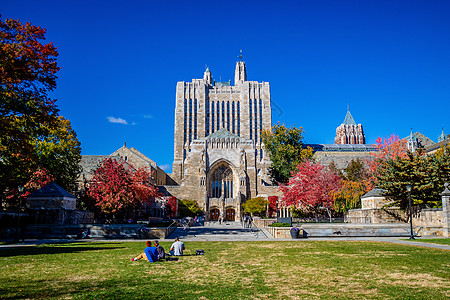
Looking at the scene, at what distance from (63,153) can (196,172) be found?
75.8 feet

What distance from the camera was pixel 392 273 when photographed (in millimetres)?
9312

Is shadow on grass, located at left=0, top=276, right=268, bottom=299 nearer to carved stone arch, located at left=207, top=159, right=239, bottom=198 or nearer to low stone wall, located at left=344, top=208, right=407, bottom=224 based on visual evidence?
low stone wall, located at left=344, top=208, right=407, bottom=224

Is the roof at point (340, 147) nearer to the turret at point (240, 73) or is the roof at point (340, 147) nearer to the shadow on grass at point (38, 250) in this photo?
the turret at point (240, 73)

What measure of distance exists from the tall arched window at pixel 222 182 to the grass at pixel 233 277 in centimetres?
4460

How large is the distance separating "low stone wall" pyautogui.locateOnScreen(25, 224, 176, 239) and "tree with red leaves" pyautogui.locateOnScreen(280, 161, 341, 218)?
21.0m

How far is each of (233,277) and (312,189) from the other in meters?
31.7

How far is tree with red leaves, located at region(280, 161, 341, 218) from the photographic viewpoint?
127ft

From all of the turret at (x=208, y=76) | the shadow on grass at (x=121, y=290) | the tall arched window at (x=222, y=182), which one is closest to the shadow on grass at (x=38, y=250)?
the shadow on grass at (x=121, y=290)

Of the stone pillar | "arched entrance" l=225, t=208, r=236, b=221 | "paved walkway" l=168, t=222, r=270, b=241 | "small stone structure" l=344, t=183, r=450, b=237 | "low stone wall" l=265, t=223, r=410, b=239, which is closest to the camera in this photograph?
the stone pillar

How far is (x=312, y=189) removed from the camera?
129 ft

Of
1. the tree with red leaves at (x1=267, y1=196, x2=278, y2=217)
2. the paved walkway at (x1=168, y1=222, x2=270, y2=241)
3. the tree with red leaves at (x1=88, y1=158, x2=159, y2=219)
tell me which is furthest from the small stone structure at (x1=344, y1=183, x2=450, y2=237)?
the tree with red leaves at (x1=88, y1=158, x2=159, y2=219)

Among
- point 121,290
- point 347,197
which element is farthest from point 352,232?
point 121,290

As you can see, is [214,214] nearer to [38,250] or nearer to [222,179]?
[222,179]

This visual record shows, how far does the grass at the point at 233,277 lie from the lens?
7.24m
